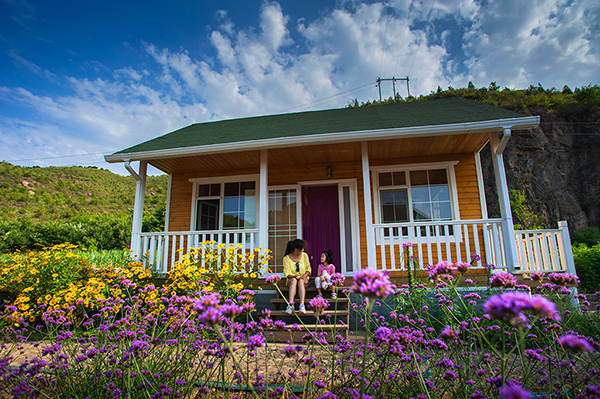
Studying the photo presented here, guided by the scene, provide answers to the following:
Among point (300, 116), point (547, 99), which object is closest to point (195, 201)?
point (300, 116)

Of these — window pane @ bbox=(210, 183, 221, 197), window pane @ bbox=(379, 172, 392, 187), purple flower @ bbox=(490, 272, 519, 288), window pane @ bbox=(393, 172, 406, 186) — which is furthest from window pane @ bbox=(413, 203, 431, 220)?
purple flower @ bbox=(490, 272, 519, 288)

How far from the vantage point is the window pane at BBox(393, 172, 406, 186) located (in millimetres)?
7087

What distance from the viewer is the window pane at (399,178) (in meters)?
7.09

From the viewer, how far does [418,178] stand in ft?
23.1

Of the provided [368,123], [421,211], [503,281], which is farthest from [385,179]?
[503,281]

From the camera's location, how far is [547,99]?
72.6 feet

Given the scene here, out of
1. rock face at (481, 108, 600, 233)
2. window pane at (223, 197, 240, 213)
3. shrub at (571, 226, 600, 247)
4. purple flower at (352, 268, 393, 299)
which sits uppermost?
rock face at (481, 108, 600, 233)

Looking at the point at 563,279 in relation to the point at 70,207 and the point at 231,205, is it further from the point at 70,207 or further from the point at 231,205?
the point at 70,207

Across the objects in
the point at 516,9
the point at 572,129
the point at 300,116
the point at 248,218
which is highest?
the point at 516,9

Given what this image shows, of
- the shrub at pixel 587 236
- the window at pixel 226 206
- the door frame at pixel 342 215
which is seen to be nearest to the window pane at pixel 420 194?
the door frame at pixel 342 215

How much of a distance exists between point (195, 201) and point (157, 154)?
1.87 metres

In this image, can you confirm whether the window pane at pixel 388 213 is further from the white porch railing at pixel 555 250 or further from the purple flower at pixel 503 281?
the purple flower at pixel 503 281

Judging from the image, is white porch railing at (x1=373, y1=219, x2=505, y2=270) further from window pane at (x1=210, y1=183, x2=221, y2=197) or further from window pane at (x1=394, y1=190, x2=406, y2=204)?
window pane at (x1=210, y1=183, x2=221, y2=197)

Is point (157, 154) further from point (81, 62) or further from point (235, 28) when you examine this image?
point (81, 62)
